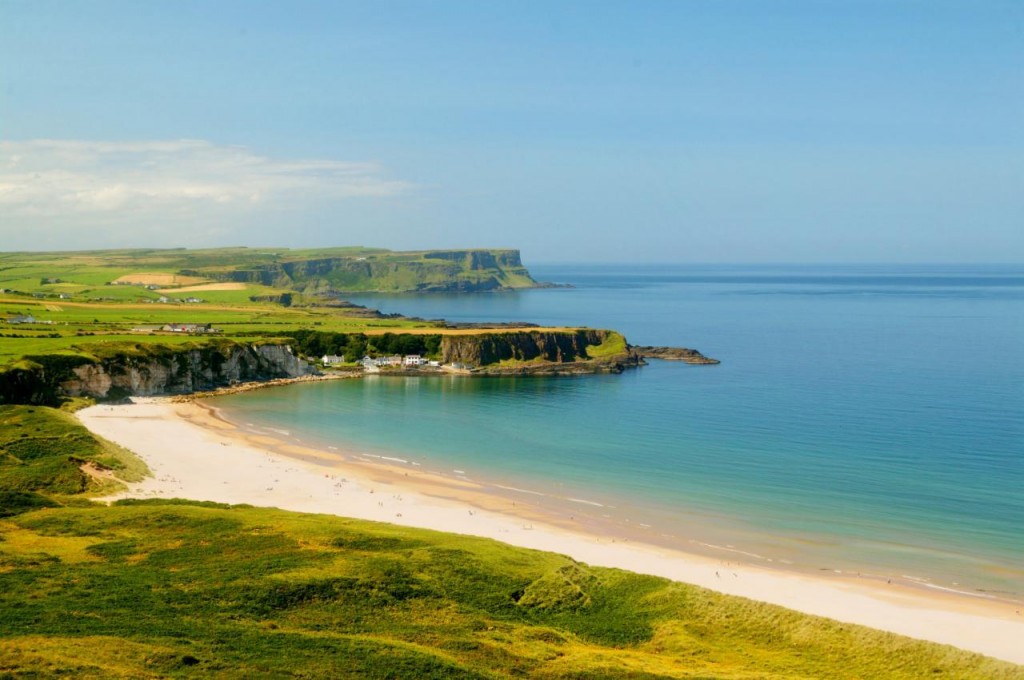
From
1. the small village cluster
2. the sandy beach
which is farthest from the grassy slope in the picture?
the small village cluster

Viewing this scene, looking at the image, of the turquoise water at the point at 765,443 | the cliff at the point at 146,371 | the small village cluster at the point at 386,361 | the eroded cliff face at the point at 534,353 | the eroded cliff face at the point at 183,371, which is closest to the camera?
the turquoise water at the point at 765,443

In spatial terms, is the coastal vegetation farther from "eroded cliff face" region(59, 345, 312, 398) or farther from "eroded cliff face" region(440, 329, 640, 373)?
"eroded cliff face" region(440, 329, 640, 373)

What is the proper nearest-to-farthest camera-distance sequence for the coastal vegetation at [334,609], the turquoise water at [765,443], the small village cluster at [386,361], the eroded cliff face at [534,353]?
the coastal vegetation at [334,609]
the turquoise water at [765,443]
the small village cluster at [386,361]
the eroded cliff face at [534,353]

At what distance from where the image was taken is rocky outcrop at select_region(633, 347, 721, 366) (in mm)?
124769

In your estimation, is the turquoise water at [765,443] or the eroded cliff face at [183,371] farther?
the eroded cliff face at [183,371]

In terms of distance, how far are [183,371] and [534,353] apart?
47.8 m

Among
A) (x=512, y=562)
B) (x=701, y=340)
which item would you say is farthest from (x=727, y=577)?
(x=701, y=340)

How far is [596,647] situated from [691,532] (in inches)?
734

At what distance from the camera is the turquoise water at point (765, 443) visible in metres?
46.3

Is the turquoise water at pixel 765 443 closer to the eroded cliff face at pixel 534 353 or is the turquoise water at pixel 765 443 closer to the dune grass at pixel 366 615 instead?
the eroded cliff face at pixel 534 353

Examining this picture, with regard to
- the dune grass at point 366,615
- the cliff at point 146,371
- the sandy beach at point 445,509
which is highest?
the cliff at point 146,371

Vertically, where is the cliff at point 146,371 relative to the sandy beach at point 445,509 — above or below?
Answer: above

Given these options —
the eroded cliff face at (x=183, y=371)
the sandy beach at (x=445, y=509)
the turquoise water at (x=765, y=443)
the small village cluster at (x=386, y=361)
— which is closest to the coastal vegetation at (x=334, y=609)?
the sandy beach at (x=445, y=509)

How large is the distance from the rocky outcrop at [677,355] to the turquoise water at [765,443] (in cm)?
376
